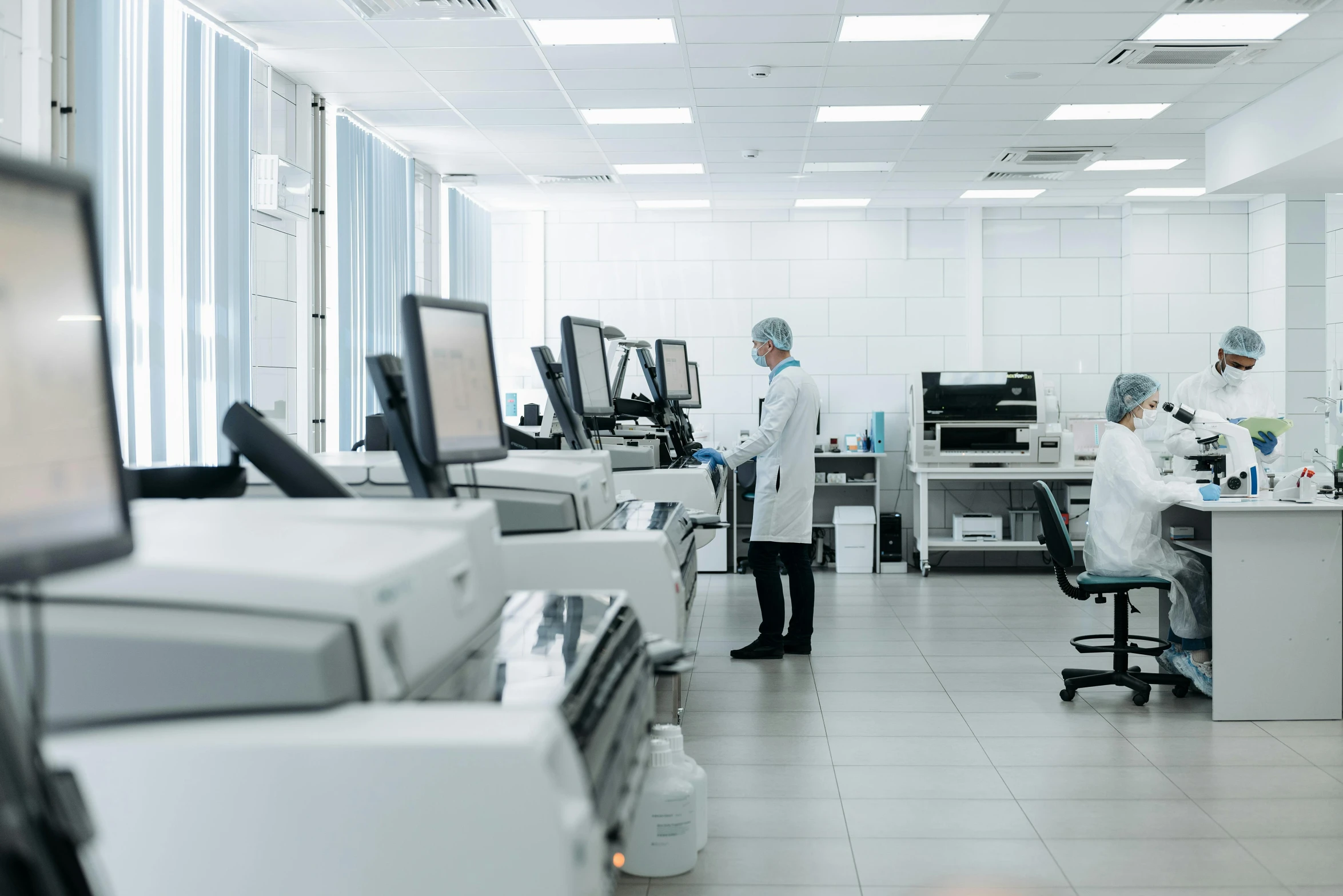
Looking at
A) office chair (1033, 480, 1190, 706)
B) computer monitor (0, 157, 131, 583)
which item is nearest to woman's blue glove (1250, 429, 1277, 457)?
office chair (1033, 480, 1190, 706)

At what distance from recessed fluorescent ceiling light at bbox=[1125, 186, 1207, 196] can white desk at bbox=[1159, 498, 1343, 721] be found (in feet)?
14.0

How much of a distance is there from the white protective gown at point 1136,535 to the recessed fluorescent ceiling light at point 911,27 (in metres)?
1.71

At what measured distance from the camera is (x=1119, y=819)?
2865 millimetres

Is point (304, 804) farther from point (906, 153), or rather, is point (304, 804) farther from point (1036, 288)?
point (1036, 288)

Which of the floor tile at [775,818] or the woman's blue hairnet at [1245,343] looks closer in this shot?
the floor tile at [775,818]

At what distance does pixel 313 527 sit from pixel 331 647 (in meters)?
0.33

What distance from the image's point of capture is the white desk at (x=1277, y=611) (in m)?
3.77

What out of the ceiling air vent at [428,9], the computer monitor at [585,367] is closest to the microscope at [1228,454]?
the computer monitor at [585,367]

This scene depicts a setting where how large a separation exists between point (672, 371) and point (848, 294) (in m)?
3.17

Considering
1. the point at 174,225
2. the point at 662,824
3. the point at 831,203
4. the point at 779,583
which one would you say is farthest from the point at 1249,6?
the point at 174,225

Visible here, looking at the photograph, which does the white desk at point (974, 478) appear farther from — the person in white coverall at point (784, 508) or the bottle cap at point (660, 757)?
the bottle cap at point (660, 757)

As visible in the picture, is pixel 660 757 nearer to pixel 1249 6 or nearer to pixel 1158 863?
pixel 1158 863

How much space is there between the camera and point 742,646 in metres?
5.01

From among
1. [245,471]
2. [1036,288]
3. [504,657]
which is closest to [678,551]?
[245,471]
